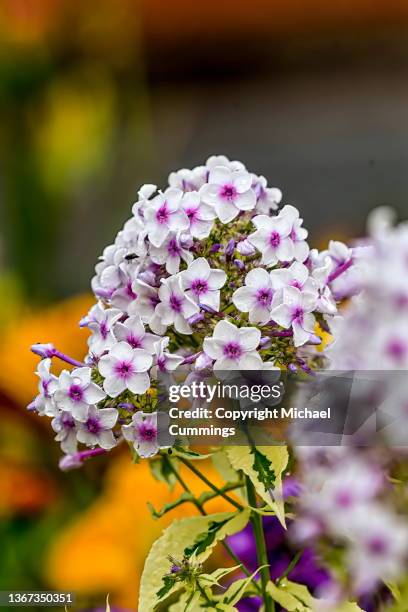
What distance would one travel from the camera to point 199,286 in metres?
0.51

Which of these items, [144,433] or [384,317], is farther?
[144,433]

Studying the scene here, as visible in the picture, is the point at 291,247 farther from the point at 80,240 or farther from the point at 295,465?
the point at 80,240

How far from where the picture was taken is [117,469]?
119 centimetres

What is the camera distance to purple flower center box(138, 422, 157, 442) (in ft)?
1.69

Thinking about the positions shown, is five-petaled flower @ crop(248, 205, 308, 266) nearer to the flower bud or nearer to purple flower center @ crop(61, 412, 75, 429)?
the flower bud

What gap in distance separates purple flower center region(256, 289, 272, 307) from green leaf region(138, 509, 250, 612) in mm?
125

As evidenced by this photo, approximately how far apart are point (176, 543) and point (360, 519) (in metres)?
0.18

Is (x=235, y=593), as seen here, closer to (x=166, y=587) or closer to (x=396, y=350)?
(x=166, y=587)

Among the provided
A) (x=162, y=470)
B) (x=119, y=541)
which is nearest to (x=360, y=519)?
(x=162, y=470)

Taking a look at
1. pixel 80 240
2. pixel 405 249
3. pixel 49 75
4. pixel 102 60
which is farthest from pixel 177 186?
pixel 80 240

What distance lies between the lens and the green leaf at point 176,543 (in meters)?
0.53

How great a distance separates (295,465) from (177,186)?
0.52ft

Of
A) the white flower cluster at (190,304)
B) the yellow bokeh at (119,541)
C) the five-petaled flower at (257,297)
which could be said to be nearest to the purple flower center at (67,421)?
the white flower cluster at (190,304)

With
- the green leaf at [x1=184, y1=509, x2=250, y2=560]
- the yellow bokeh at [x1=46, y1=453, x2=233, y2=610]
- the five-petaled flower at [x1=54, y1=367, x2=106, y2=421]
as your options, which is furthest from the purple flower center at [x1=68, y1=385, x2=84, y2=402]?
the yellow bokeh at [x1=46, y1=453, x2=233, y2=610]
